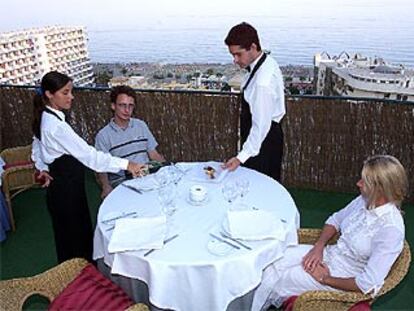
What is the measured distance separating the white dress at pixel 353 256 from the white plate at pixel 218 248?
1.11 ft

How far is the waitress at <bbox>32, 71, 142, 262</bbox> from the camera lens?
7.78 feet

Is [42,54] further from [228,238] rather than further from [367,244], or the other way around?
[367,244]

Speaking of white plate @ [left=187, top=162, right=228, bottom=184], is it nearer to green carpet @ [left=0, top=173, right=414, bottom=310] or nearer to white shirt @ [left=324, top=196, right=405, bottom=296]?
white shirt @ [left=324, top=196, right=405, bottom=296]

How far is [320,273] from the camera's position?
82.5 inches

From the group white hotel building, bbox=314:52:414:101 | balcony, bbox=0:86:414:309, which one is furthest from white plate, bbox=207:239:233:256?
white hotel building, bbox=314:52:414:101

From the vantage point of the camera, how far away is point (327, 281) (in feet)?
6.66

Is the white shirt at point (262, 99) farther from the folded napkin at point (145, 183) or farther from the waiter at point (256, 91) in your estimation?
the folded napkin at point (145, 183)

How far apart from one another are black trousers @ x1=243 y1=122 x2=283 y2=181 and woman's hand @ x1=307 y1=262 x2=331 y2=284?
1.05 meters

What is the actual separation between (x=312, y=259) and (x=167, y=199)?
78 cm

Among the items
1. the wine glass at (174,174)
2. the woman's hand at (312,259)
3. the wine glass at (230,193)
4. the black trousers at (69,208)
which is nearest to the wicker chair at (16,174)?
the black trousers at (69,208)

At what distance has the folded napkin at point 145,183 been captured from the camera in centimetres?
250

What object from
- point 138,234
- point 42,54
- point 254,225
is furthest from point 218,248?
point 42,54

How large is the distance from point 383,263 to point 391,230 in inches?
5.4

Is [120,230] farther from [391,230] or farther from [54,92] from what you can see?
[391,230]
